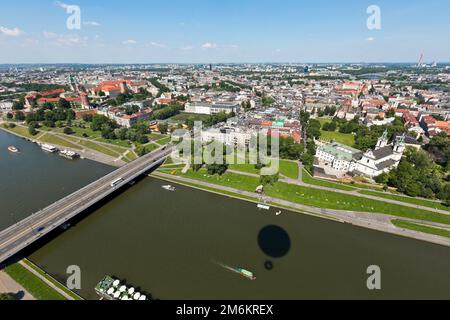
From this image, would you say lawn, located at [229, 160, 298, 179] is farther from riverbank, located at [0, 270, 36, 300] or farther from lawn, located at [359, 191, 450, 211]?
riverbank, located at [0, 270, 36, 300]

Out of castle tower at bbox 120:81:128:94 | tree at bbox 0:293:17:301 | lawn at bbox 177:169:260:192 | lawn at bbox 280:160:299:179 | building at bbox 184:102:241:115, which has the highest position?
castle tower at bbox 120:81:128:94

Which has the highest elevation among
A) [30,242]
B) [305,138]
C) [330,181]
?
[305,138]

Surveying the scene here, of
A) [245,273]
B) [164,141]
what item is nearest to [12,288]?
[245,273]

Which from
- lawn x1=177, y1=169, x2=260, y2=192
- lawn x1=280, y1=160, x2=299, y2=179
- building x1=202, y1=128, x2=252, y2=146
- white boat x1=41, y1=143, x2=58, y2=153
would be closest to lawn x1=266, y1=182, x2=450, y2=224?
lawn x1=177, y1=169, x2=260, y2=192

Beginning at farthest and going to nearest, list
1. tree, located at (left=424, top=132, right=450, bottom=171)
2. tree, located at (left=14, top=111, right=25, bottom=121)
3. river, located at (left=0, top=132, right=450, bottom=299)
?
1. tree, located at (left=14, top=111, right=25, bottom=121)
2. tree, located at (left=424, top=132, right=450, bottom=171)
3. river, located at (left=0, top=132, right=450, bottom=299)

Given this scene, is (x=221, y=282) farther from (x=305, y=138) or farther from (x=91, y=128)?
(x=91, y=128)
